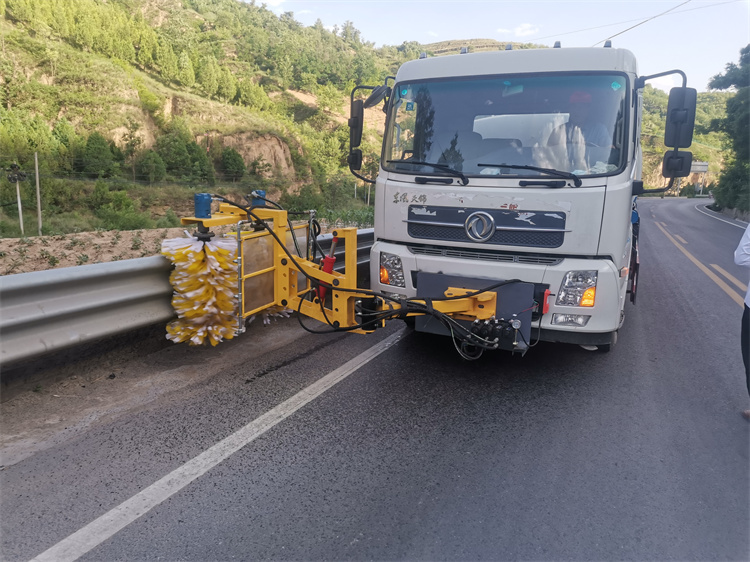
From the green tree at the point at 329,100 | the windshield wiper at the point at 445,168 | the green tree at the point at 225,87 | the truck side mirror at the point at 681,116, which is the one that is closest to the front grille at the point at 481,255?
the windshield wiper at the point at 445,168

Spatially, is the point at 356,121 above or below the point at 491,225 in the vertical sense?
above

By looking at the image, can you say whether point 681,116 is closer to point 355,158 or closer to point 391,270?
point 391,270

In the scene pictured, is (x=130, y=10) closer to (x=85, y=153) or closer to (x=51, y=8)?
(x=51, y=8)

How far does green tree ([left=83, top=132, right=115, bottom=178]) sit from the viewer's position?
42938mm

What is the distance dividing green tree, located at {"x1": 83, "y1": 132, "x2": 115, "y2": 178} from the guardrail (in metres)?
44.1

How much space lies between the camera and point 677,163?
4.21 meters

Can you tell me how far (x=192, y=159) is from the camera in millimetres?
48375

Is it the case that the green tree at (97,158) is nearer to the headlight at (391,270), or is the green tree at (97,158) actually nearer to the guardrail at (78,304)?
the guardrail at (78,304)

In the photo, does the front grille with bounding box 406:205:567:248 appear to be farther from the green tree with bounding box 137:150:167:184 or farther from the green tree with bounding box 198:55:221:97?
the green tree with bounding box 198:55:221:97

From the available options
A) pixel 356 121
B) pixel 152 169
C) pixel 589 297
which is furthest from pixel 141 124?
pixel 589 297

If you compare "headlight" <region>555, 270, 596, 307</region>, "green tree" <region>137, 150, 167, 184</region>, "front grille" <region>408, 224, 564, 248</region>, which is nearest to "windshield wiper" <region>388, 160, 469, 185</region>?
"front grille" <region>408, 224, 564, 248</region>

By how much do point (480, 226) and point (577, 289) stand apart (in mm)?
861

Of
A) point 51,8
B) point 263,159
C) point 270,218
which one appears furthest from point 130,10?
point 270,218

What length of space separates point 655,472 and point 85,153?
5007 centimetres
